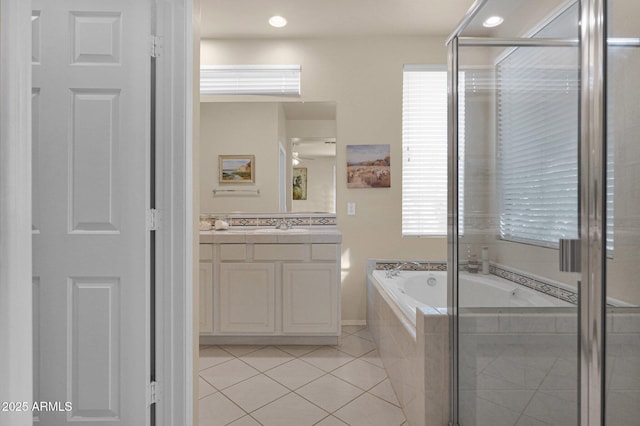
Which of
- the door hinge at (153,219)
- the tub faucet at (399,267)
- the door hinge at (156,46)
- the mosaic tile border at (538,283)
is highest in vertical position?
the door hinge at (156,46)

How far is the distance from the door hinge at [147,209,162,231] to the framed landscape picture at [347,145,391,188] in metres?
2.04

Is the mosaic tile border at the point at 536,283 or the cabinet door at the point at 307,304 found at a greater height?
the mosaic tile border at the point at 536,283

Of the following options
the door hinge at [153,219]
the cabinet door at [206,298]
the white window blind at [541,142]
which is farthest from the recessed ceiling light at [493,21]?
the cabinet door at [206,298]

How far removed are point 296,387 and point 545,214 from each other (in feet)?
5.62

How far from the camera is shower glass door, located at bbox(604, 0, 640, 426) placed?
0.86 meters

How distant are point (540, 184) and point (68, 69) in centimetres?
175

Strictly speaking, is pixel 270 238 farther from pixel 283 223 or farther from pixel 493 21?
pixel 493 21

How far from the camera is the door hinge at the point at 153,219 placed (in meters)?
1.41

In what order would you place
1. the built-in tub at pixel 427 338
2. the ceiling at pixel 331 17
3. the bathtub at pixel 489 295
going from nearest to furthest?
the bathtub at pixel 489 295, the built-in tub at pixel 427 338, the ceiling at pixel 331 17

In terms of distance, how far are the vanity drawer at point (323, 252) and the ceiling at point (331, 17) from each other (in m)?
1.84

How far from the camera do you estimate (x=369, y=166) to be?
3.22 meters

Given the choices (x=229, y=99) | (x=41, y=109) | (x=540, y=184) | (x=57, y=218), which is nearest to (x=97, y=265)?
(x=57, y=218)

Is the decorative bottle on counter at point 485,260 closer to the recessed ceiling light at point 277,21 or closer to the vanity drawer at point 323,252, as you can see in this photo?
the vanity drawer at point 323,252

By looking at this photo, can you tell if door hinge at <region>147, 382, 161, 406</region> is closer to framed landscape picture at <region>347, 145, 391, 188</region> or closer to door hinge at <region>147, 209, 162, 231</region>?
door hinge at <region>147, 209, 162, 231</region>
